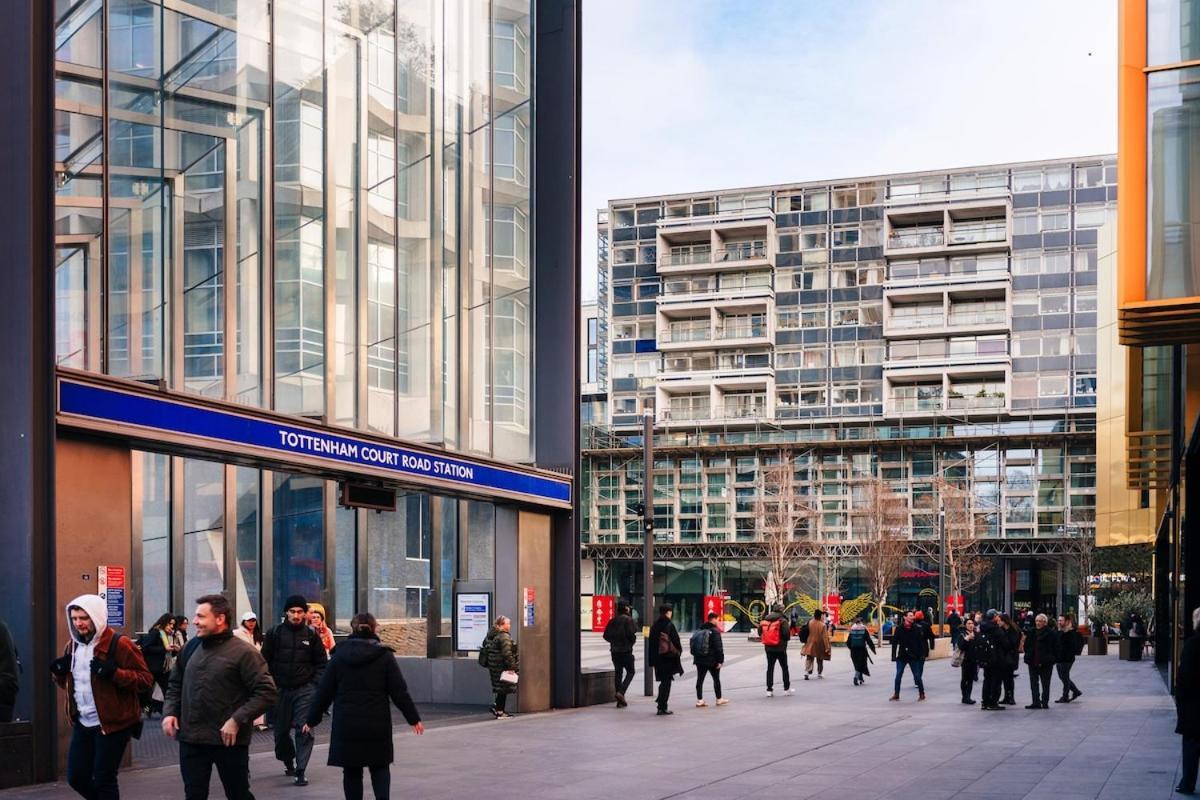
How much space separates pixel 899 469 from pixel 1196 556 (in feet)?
209

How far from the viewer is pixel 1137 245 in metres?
13.2

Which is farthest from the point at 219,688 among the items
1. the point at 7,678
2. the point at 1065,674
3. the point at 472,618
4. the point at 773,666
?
the point at 773,666

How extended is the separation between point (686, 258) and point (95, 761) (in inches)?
3324

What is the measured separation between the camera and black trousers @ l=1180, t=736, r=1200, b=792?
13.2 meters

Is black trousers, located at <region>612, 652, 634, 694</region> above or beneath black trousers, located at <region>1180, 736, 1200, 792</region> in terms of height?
beneath

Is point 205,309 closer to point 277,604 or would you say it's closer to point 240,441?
point 240,441

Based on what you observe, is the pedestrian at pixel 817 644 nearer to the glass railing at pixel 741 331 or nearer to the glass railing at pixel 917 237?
the glass railing at pixel 917 237

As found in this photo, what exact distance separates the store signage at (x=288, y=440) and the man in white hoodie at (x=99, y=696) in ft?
15.2

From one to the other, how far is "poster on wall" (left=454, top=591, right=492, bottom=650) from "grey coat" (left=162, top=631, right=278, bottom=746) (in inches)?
575

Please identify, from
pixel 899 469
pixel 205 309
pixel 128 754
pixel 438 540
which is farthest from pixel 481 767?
pixel 899 469

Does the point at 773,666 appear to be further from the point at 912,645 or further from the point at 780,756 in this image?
the point at 780,756

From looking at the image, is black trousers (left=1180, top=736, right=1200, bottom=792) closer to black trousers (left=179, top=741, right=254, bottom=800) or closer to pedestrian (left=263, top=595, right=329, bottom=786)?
pedestrian (left=263, top=595, right=329, bottom=786)

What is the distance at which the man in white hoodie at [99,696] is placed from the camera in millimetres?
9703

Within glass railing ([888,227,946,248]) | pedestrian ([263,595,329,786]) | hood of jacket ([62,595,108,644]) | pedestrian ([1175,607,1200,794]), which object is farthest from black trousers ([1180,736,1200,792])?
glass railing ([888,227,946,248])
